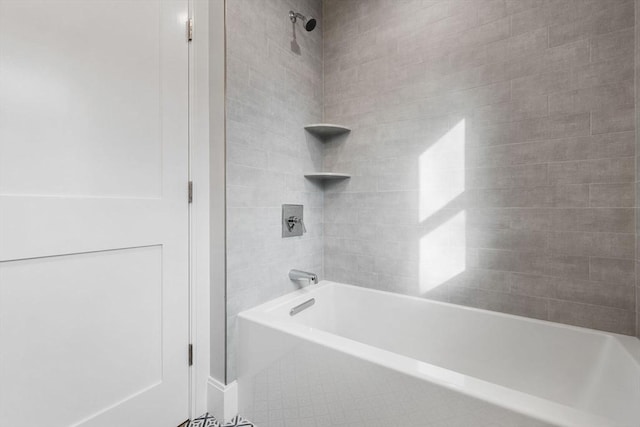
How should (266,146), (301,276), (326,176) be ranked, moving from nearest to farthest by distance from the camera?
(266,146) → (301,276) → (326,176)

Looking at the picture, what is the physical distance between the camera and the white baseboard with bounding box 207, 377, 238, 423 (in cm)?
138

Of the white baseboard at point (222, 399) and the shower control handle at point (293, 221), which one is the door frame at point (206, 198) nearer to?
the white baseboard at point (222, 399)

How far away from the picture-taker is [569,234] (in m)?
1.32

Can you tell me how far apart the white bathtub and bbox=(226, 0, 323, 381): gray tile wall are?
0.63 ft

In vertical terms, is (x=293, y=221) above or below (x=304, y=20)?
below

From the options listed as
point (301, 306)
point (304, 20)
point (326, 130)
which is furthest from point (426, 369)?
point (304, 20)

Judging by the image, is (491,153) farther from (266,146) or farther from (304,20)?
(304,20)

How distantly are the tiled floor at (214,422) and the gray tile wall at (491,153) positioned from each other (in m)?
0.98

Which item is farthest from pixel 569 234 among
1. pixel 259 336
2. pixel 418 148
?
pixel 259 336

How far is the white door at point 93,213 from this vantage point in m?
0.92

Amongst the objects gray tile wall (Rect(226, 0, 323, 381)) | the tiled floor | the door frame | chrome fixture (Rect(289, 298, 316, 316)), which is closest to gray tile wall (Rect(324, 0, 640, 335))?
gray tile wall (Rect(226, 0, 323, 381))

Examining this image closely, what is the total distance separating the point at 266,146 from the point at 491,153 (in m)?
1.20

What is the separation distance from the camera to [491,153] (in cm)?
147

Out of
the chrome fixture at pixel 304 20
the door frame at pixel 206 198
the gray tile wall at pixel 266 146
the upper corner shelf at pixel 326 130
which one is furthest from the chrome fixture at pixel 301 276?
the chrome fixture at pixel 304 20
